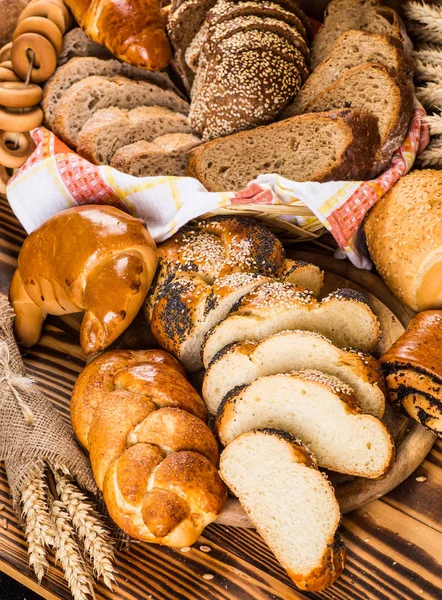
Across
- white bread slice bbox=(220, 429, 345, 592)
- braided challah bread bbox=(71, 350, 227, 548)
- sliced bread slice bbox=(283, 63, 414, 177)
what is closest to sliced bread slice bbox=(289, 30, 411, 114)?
sliced bread slice bbox=(283, 63, 414, 177)

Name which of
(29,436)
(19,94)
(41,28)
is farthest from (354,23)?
(29,436)

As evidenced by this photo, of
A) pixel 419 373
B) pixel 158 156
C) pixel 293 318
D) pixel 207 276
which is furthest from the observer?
pixel 158 156

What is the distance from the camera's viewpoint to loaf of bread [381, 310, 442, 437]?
217cm

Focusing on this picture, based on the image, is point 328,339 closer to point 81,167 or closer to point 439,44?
point 81,167

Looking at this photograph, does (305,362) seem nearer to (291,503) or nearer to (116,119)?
(291,503)

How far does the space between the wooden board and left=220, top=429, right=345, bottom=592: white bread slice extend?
0.15 m

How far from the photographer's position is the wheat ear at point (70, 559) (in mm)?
2016

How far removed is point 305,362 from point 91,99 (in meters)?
1.60

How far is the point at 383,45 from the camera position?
2672 millimetres

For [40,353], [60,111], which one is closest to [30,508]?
[40,353]

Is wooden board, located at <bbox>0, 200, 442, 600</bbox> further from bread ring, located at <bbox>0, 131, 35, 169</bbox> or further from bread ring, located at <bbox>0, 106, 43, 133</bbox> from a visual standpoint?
bread ring, located at <bbox>0, 106, 43, 133</bbox>

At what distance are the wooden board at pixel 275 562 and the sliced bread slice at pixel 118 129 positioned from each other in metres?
1.53

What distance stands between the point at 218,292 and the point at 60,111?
1185 millimetres

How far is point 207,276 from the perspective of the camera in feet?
8.38
